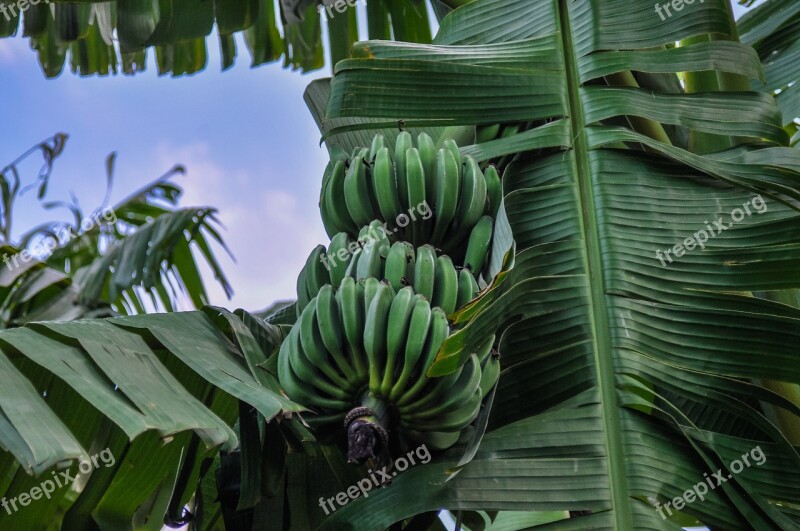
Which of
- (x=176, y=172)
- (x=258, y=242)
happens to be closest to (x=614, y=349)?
(x=176, y=172)

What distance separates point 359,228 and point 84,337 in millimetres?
457

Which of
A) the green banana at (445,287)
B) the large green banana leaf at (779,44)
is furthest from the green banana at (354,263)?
the large green banana leaf at (779,44)

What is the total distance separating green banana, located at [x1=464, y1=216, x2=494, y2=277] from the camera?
1374mm

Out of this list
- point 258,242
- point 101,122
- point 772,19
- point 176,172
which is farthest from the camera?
point 101,122

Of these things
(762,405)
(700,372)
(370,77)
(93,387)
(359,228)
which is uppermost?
(370,77)

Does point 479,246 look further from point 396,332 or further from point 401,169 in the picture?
point 396,332

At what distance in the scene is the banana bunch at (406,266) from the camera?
125 cm

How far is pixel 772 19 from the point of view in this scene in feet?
6.66

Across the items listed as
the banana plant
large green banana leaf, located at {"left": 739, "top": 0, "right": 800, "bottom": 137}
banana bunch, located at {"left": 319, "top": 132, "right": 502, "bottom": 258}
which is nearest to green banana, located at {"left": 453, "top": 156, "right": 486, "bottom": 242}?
banana bunch, located at {"left": 319, "top": 132, "right": 502, "bottom": 258}

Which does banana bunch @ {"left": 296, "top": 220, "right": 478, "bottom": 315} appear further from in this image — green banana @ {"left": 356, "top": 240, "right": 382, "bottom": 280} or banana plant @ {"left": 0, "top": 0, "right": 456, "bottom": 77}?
banana plant @ {"left": 0, "top": 0, "right": 456, "bottom": 77}

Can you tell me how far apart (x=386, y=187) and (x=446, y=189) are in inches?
3.7

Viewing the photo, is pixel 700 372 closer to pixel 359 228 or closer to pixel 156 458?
pixel 359 228

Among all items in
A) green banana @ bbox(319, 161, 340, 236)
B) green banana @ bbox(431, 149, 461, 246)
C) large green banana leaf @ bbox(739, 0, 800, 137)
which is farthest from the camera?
large green banana leaf @ bbox(739, 0, 800, 137)

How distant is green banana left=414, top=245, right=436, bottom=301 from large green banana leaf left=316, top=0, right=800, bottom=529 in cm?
9
